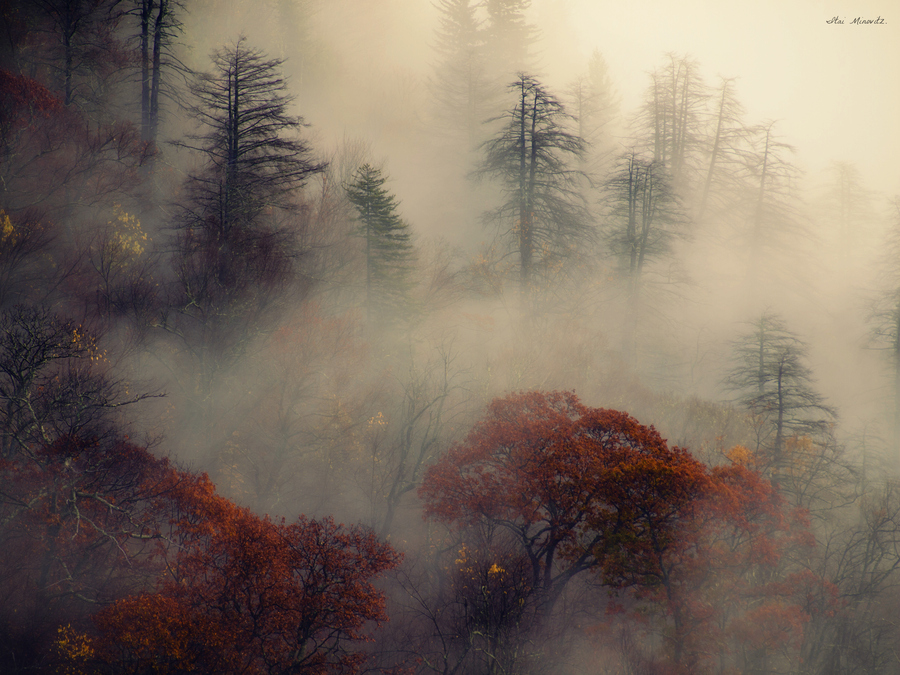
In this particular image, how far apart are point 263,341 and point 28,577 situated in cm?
850

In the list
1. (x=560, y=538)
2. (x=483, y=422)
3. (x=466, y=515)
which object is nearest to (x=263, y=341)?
(x=483, y=422)

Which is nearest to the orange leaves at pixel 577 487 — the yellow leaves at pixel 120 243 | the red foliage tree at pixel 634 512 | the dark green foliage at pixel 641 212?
the red foliage tree at pixel 634 512

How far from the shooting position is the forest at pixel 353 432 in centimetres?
1066

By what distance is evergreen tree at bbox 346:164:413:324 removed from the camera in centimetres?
1917

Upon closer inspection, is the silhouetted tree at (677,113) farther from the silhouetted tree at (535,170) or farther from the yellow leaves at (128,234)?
the yellow leaves at (128,234)

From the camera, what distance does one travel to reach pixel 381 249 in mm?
19781

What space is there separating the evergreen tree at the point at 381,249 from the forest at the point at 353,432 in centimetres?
11

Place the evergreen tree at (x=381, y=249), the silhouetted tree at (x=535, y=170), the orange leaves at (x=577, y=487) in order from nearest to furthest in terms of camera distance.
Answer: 1. the orange leaves at (x=577, y=487)
2. the evergreen tree at (x=381, y=249)
3. the silhouetted tree at (x=535, y=170)

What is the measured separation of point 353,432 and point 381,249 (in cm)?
769

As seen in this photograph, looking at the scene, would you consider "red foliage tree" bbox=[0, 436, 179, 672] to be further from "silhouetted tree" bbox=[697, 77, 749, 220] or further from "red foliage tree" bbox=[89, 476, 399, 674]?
"silhouetted tree" bbox=[697, 77, 749, 220]

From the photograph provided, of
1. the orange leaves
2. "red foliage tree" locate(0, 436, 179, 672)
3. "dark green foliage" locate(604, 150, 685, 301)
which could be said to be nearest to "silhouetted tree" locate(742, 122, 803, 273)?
"dark green foliage" locate(604, 150, 685, 301)

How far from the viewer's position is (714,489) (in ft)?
38.8

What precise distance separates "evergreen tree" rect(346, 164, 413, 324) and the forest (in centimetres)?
11

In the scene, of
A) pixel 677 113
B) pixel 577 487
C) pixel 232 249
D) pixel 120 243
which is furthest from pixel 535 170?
pixel 677 113
